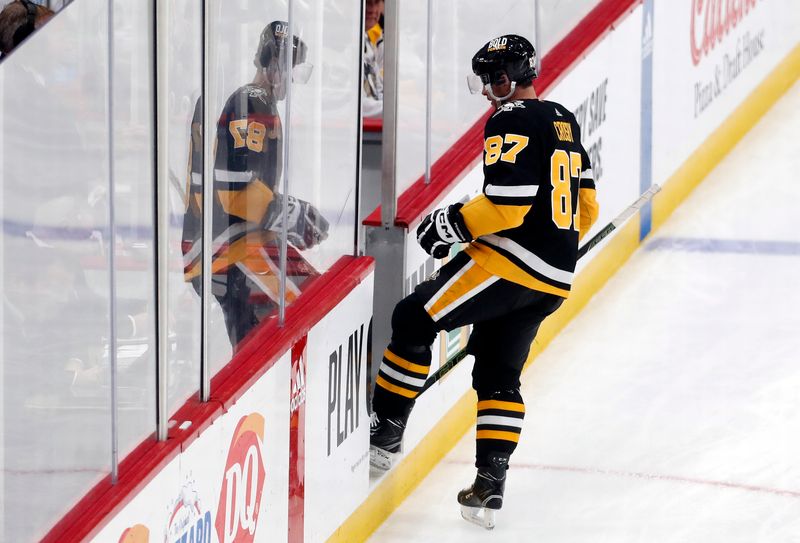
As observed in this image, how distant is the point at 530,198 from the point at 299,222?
0.58 meters

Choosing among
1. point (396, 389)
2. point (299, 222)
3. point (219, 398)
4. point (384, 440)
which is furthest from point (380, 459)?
point (219, 398)

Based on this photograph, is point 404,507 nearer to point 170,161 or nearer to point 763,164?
point 170,161

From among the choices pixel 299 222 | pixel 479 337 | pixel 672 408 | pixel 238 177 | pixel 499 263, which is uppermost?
pixel 238 177

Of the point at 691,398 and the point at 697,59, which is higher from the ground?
the point at 697,59

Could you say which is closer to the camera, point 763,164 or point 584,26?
point 584,26

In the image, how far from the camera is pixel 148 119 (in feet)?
8.52

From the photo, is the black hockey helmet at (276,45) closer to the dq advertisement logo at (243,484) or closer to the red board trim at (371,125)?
the dq advertisement logo at (243,484)

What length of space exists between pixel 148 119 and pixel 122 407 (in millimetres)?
518

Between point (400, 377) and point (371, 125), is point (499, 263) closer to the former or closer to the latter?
point (400, 377)

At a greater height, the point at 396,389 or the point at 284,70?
the point at 284,70

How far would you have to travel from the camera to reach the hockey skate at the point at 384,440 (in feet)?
13.0

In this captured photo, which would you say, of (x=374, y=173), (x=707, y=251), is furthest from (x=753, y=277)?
(x=374, y=173)

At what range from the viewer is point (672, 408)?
4715 millimetres

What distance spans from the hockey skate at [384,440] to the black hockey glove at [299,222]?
0.59 meters
